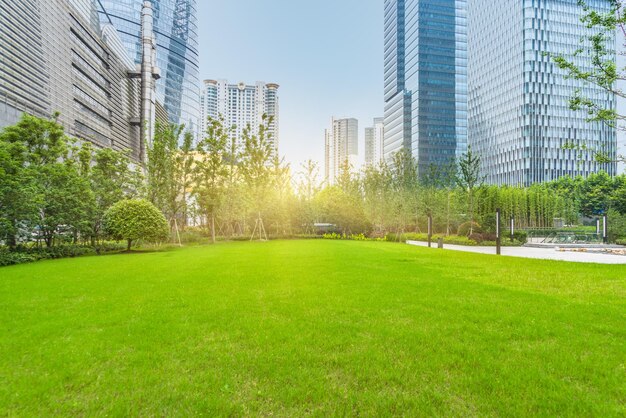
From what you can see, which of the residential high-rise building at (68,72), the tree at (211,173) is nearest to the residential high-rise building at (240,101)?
the residential high-rise building at (68,72)

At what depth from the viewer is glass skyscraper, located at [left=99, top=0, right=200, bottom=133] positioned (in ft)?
233

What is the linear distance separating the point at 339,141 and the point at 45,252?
140 meters

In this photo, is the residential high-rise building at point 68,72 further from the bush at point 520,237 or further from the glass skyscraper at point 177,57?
the bush at point 520,237

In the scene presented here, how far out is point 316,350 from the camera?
12.7 ft

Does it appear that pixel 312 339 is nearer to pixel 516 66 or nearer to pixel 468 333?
pixel 468 333

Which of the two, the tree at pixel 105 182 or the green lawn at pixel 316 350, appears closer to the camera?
the green lawn at pixel 316 350

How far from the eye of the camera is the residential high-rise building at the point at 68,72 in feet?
71.6

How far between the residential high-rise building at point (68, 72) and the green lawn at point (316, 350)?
887 inches

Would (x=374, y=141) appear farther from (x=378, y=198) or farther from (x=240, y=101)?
(x=378, y=198)

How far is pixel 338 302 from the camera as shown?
610cm

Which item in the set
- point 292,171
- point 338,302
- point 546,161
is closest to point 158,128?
point 292,171

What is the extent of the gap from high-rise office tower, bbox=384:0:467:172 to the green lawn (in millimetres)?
94774

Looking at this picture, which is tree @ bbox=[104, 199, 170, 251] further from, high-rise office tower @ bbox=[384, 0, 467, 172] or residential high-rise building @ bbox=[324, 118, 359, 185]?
residential high-rise building @ bbox=[324, 118, 359, 185]

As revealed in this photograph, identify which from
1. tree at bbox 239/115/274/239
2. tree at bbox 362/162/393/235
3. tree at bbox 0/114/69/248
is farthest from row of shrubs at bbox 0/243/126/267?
tree at bbox 362/162/393/235
